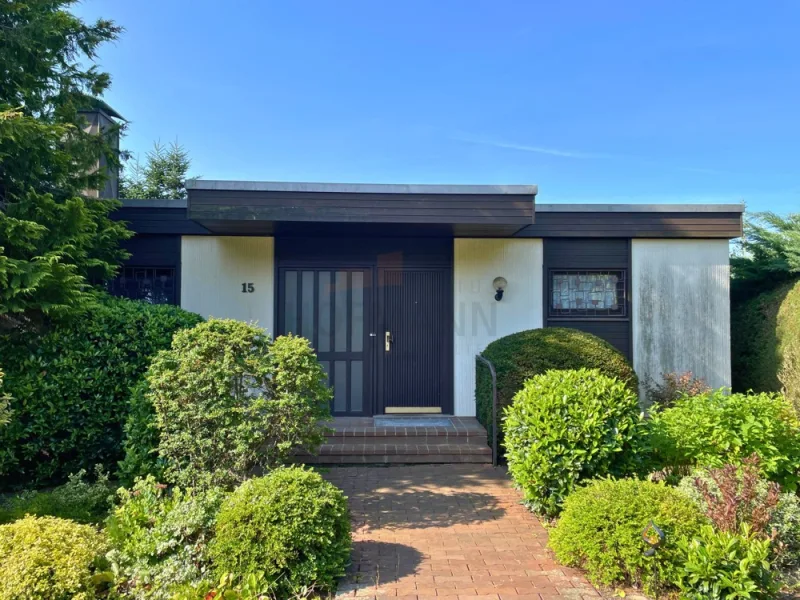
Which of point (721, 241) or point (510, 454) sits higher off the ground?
point (721, 241)

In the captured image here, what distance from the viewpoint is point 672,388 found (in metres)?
7.04

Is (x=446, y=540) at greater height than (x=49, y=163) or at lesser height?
lesser

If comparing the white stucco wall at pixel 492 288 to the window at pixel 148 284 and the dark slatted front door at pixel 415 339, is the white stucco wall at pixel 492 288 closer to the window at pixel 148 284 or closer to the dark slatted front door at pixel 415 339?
the dark slatted front door at pixel 415 339

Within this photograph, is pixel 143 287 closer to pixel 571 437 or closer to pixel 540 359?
pixel 540 359

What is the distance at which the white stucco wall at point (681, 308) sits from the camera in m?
7.49

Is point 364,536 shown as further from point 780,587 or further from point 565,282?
point 565,282

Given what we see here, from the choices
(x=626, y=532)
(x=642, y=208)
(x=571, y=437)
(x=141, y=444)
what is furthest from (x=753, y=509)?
(x=642, y=208)

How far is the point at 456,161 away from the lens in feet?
40.8

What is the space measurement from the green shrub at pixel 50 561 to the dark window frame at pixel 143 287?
4.73 metres

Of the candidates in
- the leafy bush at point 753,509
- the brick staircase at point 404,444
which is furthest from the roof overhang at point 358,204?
Result: the leafy bush at point 753,509

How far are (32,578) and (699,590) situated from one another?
3630 millimetres

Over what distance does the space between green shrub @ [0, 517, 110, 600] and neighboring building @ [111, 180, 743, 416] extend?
4.46 meters

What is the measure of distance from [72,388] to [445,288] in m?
4.87

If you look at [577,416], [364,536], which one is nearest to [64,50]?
[364,536]
